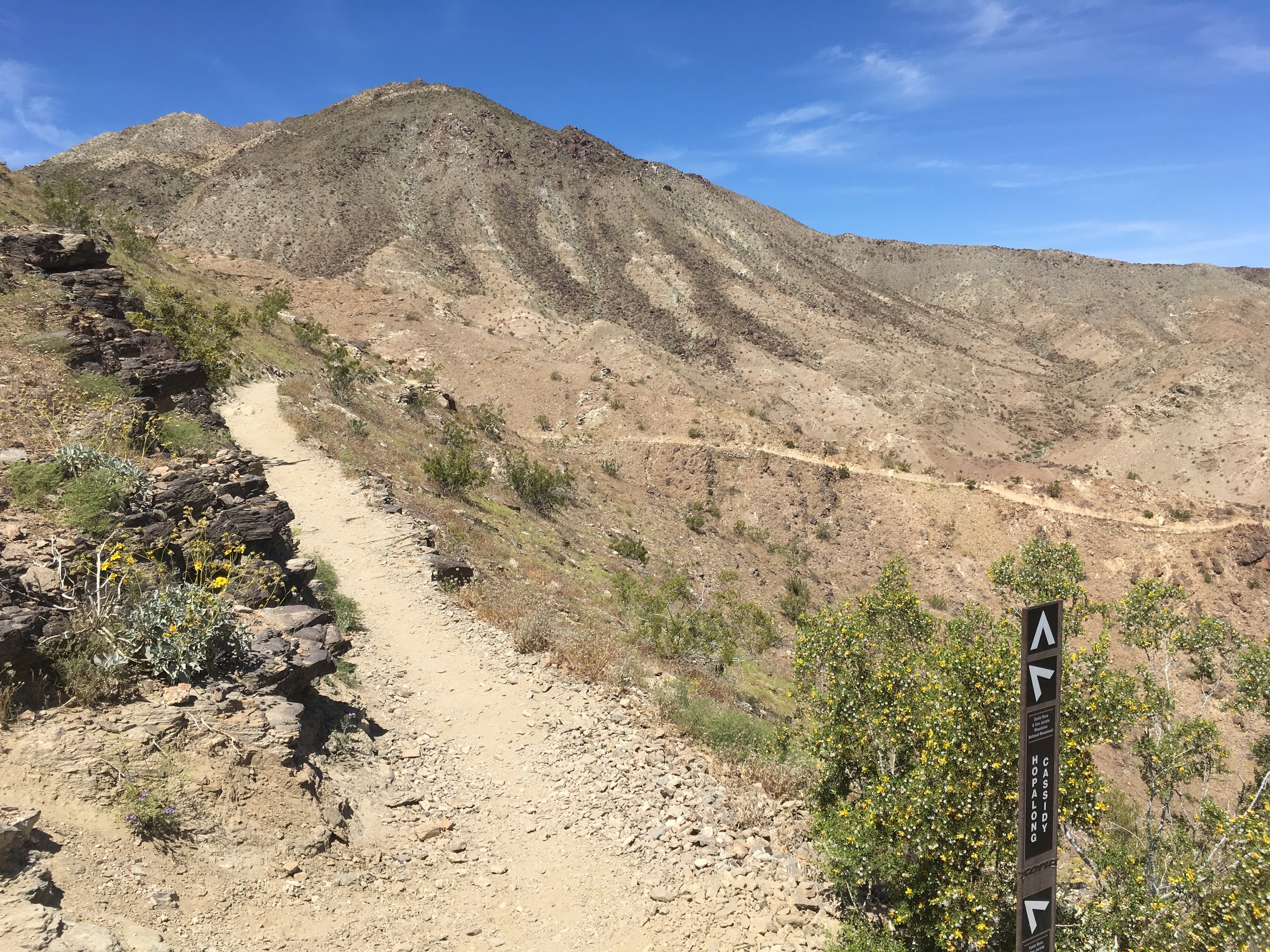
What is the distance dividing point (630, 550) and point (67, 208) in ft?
71.8

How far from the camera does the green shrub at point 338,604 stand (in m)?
9.76

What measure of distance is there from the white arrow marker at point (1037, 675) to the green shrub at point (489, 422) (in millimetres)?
26996

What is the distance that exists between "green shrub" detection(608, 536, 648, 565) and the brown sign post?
19315 millimetres

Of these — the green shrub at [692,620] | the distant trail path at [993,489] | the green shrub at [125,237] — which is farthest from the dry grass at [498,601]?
the distant trail path at [993,489]

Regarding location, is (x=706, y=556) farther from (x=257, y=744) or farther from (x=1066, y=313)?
(x=1066, y=313)

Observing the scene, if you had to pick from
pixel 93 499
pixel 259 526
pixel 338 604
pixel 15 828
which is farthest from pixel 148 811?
pixel 338 604

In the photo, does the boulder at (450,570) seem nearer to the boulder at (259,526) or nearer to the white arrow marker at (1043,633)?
the boulder at (259,526)

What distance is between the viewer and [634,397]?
4034 cm

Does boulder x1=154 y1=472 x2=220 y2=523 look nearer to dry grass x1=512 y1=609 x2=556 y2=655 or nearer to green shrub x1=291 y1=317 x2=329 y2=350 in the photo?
dry grass x1=512 y1=609 x2=556 y2=655

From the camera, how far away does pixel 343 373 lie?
76.8 feet

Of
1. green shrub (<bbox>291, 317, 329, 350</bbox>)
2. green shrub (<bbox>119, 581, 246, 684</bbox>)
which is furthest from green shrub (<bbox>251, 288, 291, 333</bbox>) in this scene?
green shrub (<bbox>119, 581, 246, 684</bbox>)

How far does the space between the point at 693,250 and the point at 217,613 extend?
7309 centimetres

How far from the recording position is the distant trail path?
33500mm

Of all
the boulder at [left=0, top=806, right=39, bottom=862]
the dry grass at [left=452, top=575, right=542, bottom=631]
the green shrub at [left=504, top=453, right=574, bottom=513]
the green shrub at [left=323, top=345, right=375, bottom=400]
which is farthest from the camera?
the green shrub at [left=323, top=345, right=375, bottom=400]
